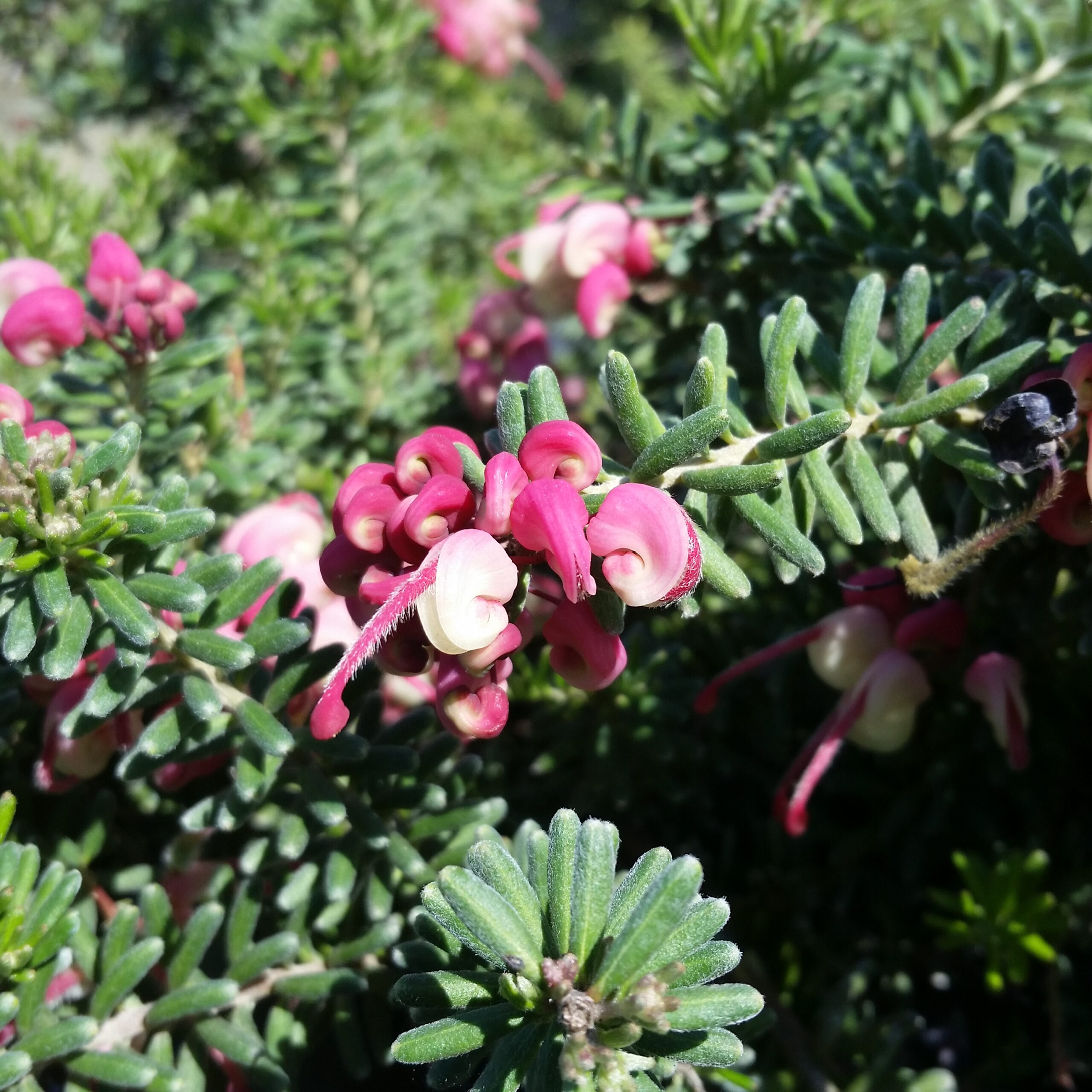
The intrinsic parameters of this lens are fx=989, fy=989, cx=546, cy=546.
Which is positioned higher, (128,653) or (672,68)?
(128,653)

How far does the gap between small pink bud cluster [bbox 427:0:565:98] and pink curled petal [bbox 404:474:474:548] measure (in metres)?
1.50

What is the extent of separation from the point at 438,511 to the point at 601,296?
434 mm

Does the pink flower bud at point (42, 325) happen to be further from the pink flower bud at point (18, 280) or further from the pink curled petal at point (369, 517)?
the pink curled petal at point (369, 517)

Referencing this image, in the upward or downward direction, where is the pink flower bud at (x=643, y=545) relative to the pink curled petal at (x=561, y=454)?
downward

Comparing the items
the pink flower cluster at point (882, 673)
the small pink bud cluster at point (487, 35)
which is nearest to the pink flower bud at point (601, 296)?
the pink flower cluster at point (882, 673)

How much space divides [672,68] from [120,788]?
2.04 meters

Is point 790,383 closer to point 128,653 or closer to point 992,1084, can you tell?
point 128,653

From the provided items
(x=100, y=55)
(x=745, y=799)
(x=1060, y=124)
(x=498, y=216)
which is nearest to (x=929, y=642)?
(x=745, y=799)

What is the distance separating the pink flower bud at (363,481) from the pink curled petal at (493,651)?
11 cm

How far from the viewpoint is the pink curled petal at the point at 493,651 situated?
516 millimetres

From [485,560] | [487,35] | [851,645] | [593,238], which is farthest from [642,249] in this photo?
[487,35]

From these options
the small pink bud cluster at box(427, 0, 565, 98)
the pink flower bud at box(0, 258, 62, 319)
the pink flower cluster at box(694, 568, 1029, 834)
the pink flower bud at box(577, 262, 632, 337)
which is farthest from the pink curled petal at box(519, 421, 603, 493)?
the small pink bud cluster at box(427, 0, 565, 98)

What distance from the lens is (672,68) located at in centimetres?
229

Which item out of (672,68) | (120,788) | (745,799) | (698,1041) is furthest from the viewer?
(672,68)
